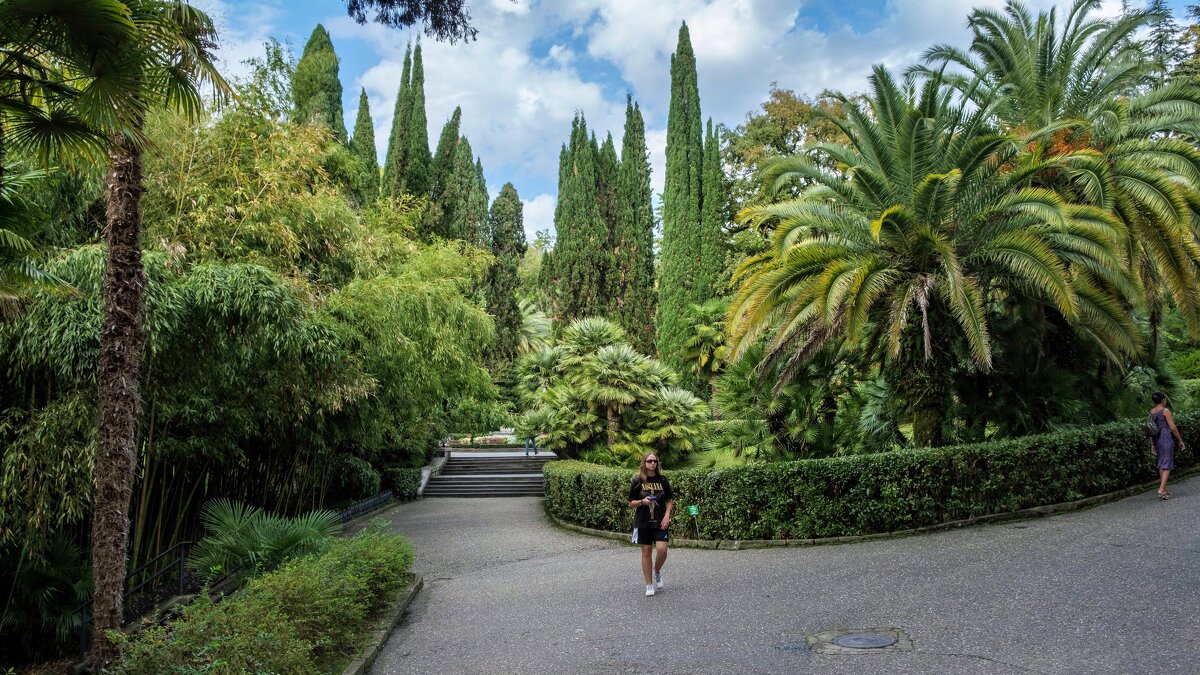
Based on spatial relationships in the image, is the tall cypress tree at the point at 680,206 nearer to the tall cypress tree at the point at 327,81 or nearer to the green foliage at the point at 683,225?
the green foliage at the point at 683,225

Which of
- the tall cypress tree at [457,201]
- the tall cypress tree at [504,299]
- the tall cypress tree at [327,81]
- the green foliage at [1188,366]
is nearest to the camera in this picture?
the green foliage at [1188,366]

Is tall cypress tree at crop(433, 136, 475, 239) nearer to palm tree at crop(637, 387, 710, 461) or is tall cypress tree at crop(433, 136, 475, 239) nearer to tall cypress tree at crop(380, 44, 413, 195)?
tall cypress tree at crop(380, 44, 413, 195)

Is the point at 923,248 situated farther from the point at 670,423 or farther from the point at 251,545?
the point at 670,423

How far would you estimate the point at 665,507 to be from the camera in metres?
8.31

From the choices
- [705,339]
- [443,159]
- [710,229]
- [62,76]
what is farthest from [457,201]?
[62,76]

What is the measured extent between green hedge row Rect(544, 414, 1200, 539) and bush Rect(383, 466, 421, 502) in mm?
13640

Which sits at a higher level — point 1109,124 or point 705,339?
point 1109,124

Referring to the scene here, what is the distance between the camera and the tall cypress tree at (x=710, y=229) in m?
31.8

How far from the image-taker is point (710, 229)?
32.3 m

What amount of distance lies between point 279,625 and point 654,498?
399 centimetres

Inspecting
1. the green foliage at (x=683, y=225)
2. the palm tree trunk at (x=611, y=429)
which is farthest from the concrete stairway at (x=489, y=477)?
the green foliage at (x=683, y=225)

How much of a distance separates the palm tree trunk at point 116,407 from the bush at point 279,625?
58cm

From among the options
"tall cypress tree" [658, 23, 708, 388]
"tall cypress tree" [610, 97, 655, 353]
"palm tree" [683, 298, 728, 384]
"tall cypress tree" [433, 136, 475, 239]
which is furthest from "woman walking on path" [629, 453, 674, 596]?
"tall cypress tree" [433, 136, 475, 239]

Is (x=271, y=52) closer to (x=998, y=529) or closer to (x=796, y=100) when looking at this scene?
→ (x=998, y=529)
